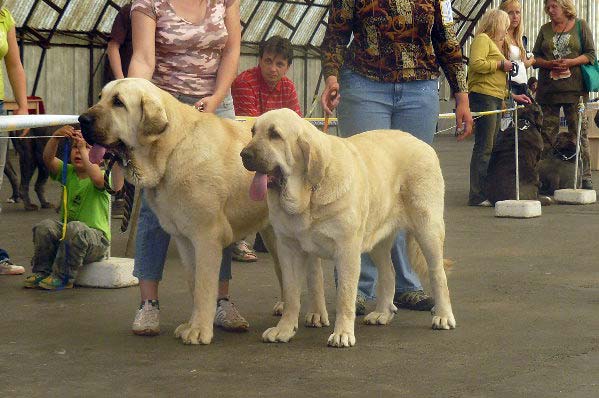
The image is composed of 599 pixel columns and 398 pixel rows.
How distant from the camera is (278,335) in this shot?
5.97 m

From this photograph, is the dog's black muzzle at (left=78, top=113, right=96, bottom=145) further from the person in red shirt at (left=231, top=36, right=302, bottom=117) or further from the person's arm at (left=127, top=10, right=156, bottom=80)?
the person in red shirt at (left=231, top=36, right=302, bottom=117)

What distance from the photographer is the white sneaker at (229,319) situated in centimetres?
625

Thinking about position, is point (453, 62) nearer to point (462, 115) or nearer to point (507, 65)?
point (462, 115)

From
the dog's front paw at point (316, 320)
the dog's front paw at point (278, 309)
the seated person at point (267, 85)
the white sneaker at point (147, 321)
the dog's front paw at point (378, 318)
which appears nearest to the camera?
the white sneaker at point (147, 321)

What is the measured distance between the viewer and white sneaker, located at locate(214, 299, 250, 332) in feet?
20.5

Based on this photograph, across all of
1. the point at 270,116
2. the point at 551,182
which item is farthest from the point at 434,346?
the point at 551,182

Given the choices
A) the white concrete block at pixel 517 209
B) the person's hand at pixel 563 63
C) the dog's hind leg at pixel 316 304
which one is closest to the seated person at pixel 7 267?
the dog's hind leg at pixel 316 304

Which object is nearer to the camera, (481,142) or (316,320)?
(316,320)

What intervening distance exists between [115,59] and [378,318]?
433 cm

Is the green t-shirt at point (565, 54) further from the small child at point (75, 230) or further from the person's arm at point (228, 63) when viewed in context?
the person's arm at point (228, 63)

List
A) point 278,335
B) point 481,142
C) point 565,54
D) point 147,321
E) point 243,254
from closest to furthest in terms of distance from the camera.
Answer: point 278,335
point 147,321
point 243,254
point 481,142
point 565,54

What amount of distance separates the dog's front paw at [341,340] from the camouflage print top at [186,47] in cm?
151

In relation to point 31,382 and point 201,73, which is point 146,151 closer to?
point 201,73

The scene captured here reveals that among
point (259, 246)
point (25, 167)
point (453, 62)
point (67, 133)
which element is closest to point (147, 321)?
point (67, 133)
